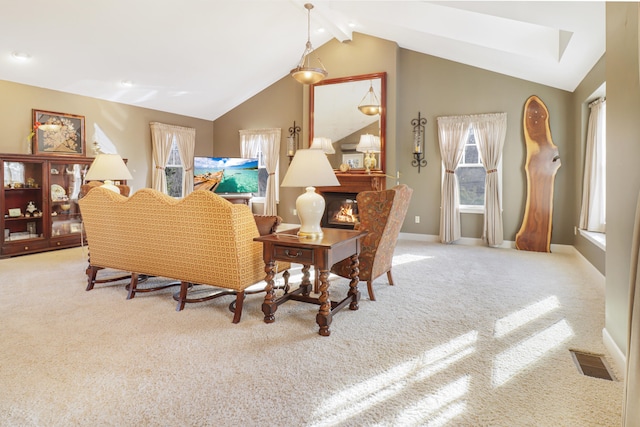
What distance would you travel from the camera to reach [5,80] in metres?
5.31

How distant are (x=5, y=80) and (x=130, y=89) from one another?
1670 millimetres

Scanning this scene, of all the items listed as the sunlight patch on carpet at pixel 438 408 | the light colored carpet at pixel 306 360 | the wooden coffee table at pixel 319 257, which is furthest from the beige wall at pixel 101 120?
the sunlight patch on carpet at pixel 438 408

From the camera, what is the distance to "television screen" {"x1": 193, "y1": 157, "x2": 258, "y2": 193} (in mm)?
7910

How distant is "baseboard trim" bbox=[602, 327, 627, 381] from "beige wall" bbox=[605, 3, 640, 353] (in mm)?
36

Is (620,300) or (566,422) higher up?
(620,300)

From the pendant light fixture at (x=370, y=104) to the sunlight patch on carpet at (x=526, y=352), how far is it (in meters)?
4.64

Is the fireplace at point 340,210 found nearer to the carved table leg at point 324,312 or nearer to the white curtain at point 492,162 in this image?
the white curtain at point 492,162

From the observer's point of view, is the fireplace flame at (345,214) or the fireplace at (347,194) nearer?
the fireplace at (347,194)

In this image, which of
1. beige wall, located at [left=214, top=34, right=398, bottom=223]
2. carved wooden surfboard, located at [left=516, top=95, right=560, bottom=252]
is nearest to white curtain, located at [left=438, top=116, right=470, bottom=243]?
beige wall, located at [left=214, top=34, right=398, bottom=223]

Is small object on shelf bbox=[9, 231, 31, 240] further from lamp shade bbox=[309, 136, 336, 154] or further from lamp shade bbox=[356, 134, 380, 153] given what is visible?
lamp shade bbox=[356, 134, 380, 153]

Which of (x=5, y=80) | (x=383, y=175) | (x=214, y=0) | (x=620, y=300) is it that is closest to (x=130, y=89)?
(x=5, y=80)

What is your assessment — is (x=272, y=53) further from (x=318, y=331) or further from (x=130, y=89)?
(x=318, y=331)

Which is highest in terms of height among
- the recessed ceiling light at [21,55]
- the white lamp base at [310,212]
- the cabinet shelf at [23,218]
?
the recessed ceiling light at [21,55]

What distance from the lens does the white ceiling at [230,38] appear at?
4258 mm
